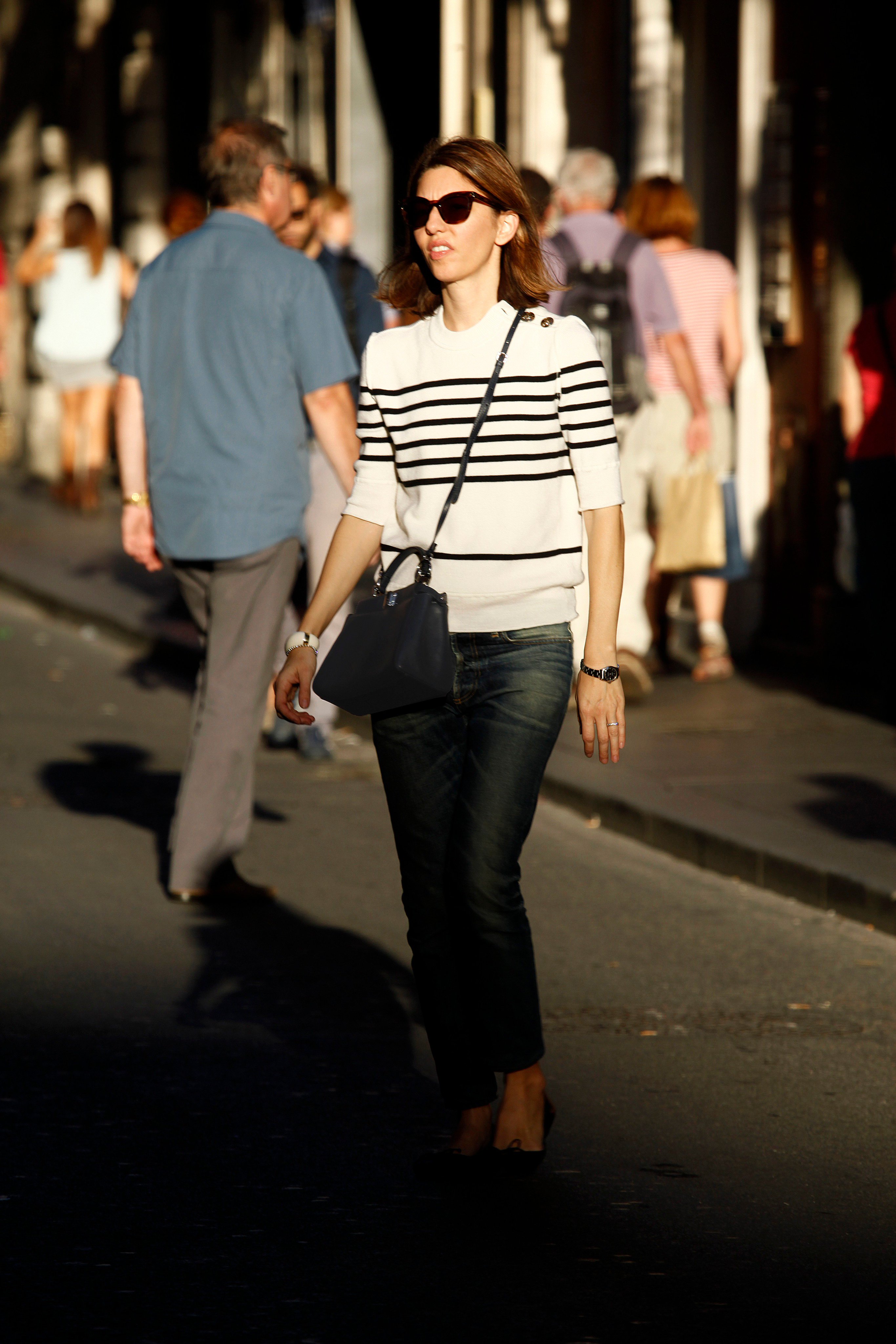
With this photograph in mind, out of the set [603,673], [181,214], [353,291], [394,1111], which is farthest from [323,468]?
[603,673]

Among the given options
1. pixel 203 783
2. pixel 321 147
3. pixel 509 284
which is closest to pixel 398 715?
pixel 509 284

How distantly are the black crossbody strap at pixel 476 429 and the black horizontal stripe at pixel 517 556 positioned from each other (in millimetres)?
55

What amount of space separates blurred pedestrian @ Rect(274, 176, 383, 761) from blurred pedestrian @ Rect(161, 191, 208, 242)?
1295mm

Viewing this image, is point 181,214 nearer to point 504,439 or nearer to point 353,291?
point 353,291

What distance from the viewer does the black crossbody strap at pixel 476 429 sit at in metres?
4.20

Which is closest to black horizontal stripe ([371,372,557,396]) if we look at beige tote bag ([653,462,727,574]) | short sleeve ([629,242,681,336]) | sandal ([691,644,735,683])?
short sleeve ([629,242,681,336])

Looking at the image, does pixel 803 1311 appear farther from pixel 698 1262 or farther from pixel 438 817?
pixel 438 817

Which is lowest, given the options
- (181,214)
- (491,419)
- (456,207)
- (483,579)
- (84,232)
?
(483,579)

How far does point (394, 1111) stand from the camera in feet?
15.8

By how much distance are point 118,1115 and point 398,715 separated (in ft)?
3.47

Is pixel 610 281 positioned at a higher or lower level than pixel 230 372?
higher

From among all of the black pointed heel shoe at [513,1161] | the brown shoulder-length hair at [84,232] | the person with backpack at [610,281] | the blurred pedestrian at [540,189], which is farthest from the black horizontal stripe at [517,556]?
the brown shoulder-length hair at [84,232]

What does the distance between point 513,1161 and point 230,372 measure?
9.26ft

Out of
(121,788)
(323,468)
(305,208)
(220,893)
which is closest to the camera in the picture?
(220,893)
